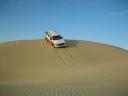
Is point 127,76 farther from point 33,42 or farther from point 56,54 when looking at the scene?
point 33,42

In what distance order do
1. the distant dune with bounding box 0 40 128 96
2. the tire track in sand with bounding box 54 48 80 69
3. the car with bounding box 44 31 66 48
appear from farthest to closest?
the car with bounding box 44 31 66 48, the tire track in sand with bounding box 54 48 80 69, the distant dune with bounding box 0 40 128 96

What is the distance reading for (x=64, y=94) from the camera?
869 inches

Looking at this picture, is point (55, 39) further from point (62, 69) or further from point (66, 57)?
point (62, 69)

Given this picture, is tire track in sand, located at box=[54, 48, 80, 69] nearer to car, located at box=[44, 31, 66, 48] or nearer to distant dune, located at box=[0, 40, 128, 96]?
distant dune, located at box=[0, 40, 128, 96]

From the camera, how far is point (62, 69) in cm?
3281

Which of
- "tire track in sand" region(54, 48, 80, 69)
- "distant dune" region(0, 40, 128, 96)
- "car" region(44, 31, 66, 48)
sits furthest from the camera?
"car" region(44, 31, 66, 48)

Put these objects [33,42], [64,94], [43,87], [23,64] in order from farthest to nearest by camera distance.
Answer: [33,42] < [23,64] < [43,87] < [64,94]

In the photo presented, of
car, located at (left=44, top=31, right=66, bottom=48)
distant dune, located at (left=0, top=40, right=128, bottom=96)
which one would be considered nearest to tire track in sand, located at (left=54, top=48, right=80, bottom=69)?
distant dune, located at (left=0, top=40, right=128, bottom=96)

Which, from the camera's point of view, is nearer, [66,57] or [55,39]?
[66,57]

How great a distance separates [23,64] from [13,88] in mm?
10772

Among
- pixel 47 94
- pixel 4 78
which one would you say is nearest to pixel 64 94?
pixel 47 94

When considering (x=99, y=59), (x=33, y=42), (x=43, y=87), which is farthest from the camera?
(x=33, y=42)

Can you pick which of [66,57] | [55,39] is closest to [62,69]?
[66,57]

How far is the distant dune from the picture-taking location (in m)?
23.2
